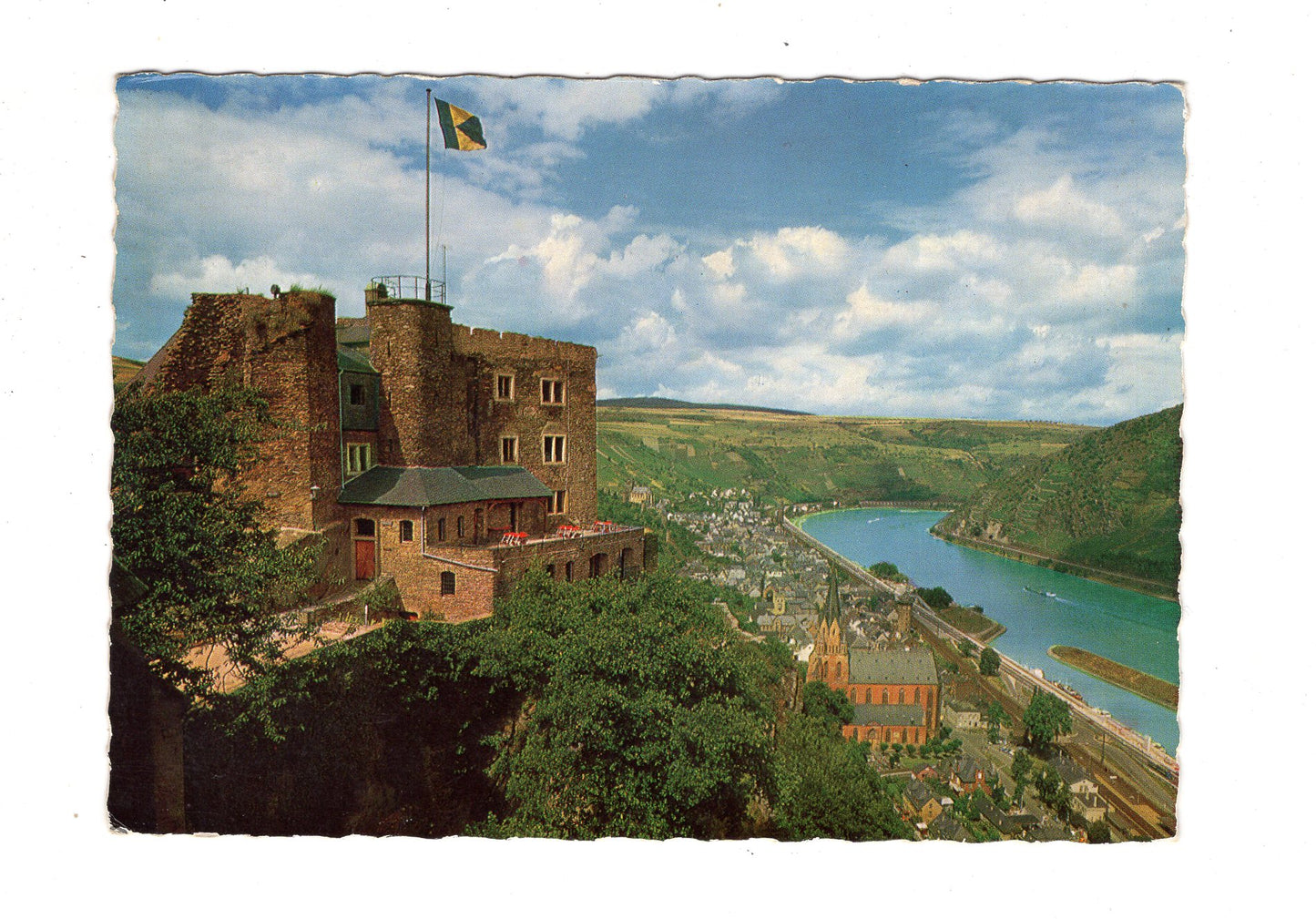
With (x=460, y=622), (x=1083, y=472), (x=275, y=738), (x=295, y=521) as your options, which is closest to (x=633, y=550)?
(x=460, y=622)

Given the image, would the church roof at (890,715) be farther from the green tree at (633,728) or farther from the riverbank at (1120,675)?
the riverbank at (1120,675)

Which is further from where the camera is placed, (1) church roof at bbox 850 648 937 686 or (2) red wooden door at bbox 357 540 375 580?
(2) red wooden door at bbox 357 540 375 580

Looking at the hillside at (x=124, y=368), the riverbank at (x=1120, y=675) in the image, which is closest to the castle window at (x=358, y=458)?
the hillside at (x=124, y=368)

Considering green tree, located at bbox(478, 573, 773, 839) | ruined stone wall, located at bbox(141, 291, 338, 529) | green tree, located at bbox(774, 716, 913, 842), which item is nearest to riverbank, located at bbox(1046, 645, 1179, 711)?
green tree, located at bbox(774, 716, 913, 842)

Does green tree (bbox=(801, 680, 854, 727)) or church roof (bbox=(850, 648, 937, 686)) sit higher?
church roof (bbox=(850, 648, 937, 686))

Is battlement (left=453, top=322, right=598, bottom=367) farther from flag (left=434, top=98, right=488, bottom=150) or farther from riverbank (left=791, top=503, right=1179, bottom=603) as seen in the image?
riverbank (left=791, top=503, right=1179, bottom=603)

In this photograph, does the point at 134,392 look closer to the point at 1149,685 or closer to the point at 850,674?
the point at 850,674
